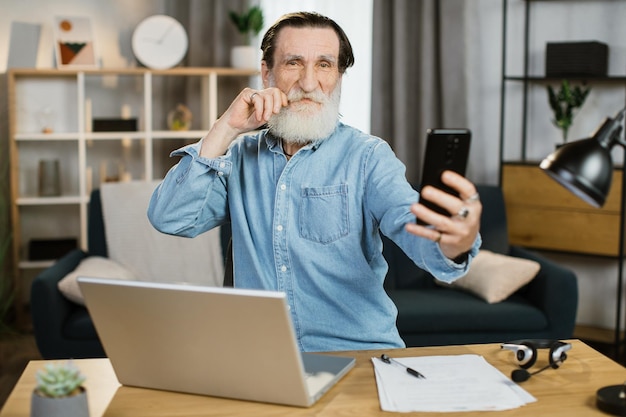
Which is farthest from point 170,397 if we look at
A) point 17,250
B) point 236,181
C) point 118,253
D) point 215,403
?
point 17,250

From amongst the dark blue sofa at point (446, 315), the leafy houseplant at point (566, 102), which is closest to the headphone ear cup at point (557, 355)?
the dark blue sofa at point (446, 315)

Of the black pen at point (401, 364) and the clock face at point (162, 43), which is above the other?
the clock face at point (162, 43)

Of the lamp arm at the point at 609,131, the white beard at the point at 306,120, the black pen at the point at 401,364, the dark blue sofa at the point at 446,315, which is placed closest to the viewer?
the lamp arm at the point at 609,131

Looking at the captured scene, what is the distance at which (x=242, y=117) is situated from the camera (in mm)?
1833

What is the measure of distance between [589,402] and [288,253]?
731 millimetres

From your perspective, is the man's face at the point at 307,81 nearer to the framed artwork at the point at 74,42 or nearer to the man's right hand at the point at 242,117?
the man's right hand at the point at 242,117

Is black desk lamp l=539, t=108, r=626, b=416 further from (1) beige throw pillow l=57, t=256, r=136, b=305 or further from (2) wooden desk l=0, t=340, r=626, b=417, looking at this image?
(1) beige throw pillow l=57, t=256, r=136, b=305

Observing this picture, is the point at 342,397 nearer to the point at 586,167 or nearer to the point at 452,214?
the point at 452,214

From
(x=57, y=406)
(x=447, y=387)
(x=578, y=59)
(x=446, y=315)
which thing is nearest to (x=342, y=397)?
(x=447, y=387)

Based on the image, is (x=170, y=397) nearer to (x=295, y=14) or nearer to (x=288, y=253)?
(x=288, y=253)

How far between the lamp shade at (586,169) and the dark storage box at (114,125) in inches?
153

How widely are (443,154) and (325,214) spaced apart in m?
0.61

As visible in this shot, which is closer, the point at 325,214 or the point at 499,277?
the point at 325,214

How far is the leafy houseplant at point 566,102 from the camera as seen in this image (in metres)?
4.24
